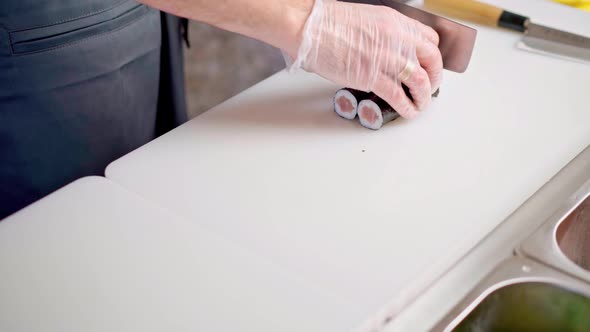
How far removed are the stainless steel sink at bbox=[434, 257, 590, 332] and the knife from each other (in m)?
0.46

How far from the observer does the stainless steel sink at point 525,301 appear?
0.61 m

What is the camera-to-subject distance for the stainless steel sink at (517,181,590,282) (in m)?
0.64

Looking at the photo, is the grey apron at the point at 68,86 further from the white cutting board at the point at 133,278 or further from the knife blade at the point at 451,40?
the knife blade at the point at 451,40

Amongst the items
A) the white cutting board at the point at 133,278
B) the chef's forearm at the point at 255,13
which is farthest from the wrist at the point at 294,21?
the white cutting board at the point at 133,278

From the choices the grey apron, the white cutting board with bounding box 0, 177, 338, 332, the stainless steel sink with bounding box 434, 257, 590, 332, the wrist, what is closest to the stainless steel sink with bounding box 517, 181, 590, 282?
the stainless steel sink with bounding box 434, 257, 590, 332

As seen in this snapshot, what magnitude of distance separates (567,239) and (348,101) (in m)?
0.32

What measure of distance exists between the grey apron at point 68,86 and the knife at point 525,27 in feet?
1.66

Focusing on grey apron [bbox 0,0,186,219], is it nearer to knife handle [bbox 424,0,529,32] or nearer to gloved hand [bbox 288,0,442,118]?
gloved hand [bbox 288,0,442,118]

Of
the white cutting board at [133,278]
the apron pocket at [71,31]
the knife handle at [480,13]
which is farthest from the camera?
the knife handle at [480,13]

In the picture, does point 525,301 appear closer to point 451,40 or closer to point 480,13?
point 451,40

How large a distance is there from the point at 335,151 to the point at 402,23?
20 centimetres

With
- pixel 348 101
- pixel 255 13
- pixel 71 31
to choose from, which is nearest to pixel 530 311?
pixel 348 101

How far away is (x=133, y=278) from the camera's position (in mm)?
624

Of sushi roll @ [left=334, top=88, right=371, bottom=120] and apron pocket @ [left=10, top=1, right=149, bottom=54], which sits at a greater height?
sushi roll @ [left=334, top=88, right=371, bottom=120]
